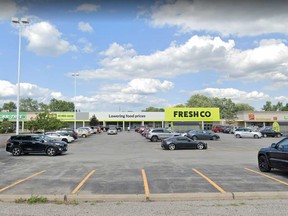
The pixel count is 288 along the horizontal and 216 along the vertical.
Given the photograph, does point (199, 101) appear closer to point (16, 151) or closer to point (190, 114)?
point (190, 114)

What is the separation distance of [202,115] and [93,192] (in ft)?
213

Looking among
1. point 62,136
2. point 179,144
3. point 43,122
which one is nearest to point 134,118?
point 43,122

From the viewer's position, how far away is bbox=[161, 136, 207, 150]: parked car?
29125 mm

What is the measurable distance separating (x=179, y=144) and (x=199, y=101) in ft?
397

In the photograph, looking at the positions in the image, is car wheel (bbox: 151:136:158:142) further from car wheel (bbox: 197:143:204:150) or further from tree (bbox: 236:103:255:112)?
tree (bbox: 236:103:255:112)

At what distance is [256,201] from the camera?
8336 mm

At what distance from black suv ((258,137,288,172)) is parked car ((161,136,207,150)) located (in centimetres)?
1522

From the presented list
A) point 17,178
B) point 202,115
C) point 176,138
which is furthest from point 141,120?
point 17,178

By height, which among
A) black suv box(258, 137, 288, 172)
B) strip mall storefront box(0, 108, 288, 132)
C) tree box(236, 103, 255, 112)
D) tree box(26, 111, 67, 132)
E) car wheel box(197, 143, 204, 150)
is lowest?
car wheel box(197, 143, 204, 150)

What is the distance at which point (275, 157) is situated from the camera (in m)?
12.9

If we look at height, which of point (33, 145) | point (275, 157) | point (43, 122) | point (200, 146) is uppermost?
point (43, 122)

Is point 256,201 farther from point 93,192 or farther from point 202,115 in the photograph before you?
point 202,115

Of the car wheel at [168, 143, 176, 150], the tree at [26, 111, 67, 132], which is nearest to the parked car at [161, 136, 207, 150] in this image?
the car wheel at [168, 143, 176, 150]

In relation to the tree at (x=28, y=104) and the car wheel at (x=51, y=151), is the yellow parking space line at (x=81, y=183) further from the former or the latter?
the tree at (x=28, y=104)
